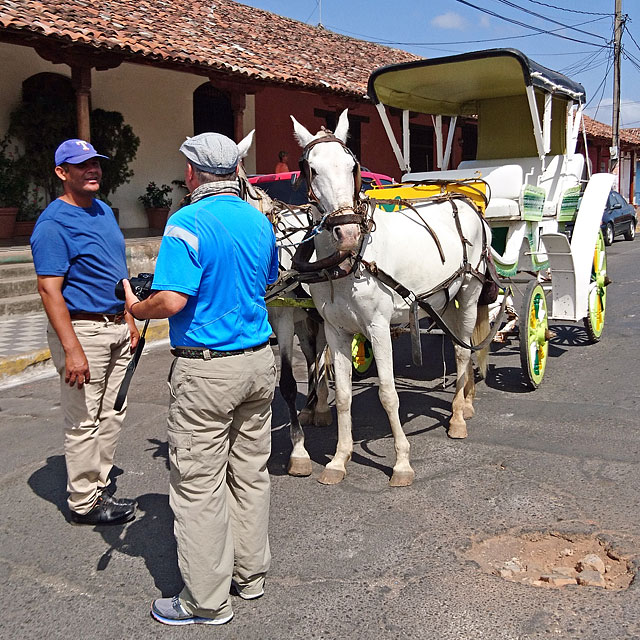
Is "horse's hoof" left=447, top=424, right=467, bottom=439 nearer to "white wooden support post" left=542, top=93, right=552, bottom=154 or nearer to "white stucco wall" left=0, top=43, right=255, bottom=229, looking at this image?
"white wooden support post" left=542, top=93, right=552, bottom=154

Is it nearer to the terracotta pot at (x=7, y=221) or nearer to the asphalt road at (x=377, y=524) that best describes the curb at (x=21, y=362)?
the asphalt road at (x=377, y=524)

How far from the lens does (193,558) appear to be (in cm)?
280

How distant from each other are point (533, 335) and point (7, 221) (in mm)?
9210

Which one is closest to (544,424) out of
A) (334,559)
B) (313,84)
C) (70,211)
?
(334,559)

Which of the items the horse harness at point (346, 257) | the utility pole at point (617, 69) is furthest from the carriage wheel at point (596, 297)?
the utility pole at point (617, 69)

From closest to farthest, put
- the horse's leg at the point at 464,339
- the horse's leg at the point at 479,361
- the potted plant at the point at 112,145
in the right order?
the horse's leg at the point at 464,339 < the horse's leg at the point at 479,361 < the potted plant at the point at 112,145

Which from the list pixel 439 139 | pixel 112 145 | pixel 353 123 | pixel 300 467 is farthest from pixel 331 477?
pixel 353 123

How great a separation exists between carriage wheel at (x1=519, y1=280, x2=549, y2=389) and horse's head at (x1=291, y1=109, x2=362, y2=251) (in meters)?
2.68

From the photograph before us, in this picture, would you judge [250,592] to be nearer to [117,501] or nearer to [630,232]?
[117,501]

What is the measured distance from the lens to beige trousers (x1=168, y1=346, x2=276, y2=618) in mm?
2768

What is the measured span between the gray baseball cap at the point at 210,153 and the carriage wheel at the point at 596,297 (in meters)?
5.52

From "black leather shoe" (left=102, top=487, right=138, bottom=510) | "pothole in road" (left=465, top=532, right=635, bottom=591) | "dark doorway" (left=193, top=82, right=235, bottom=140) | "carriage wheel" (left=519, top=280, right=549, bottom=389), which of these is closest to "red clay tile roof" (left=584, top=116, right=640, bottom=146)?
"dark doorway" (left=193, top=82, right=235, bottom=140)

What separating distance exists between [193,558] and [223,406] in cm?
62

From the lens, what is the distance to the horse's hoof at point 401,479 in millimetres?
4188
